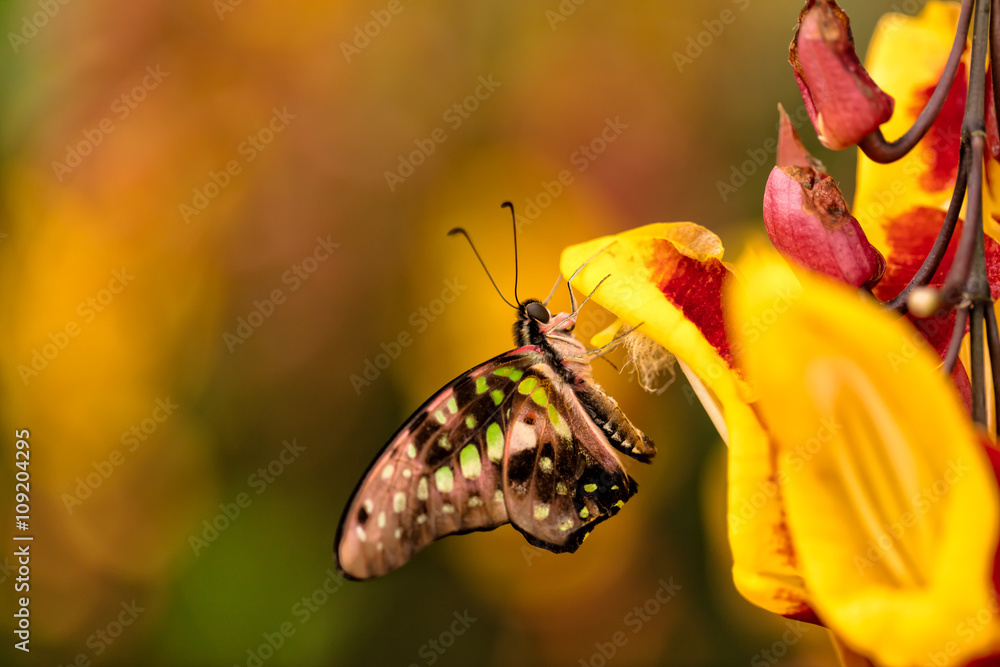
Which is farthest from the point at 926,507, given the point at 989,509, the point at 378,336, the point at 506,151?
the point at 506,151

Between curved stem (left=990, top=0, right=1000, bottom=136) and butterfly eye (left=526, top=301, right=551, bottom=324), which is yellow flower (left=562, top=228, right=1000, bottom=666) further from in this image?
butterfly eye (left=526, top=301, right=551, bottom=324)

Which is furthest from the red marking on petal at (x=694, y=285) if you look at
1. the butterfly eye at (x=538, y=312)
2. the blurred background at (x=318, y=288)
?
the blurred background at (x=318, y=288)

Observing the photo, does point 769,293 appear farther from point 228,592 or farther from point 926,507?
point 228,592

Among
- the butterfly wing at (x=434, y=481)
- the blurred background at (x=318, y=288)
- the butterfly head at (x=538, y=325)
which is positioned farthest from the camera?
the blurred background at (x=318, y=288)

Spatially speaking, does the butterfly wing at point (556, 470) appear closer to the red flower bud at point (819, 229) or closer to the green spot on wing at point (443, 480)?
the green spot on wing at point (443, 480)

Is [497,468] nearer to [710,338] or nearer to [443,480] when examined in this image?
[443,480]

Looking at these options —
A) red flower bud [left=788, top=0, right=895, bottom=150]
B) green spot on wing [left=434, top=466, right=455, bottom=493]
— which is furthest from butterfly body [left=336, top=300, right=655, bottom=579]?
red flower bud [left=788, top=0, right=895, bottom=150]

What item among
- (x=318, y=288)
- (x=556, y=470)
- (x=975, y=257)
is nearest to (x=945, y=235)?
(x=975, y=257)
